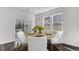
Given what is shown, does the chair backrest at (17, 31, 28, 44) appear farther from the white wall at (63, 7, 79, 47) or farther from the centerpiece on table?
the white wall at (63, 7, 79, 47)

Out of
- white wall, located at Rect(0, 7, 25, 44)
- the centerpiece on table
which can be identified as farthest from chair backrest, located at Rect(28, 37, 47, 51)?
white wall, located at Rect(0, 7, 25, 44)

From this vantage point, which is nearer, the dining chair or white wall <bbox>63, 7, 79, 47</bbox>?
white wall <bbox>63, 7, 79, 47</bbox>

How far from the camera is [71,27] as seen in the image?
1.61 m

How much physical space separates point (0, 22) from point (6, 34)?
0.86ft

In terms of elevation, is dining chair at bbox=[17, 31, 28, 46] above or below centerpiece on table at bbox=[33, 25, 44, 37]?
below

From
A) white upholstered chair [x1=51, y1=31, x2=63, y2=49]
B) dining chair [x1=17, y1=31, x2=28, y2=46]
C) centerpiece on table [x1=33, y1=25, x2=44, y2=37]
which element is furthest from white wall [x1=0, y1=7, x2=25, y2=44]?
white upholstered chair [x1=51, y1=31, x2=63, y2=49]

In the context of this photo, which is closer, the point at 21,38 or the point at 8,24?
the point at 8,24

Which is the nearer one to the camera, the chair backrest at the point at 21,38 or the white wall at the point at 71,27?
the white wall at the point at 71,27

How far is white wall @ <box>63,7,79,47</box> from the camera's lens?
5.01ft

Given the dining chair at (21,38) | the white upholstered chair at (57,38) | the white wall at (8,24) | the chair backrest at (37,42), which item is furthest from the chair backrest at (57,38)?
the white wall at (8,24)

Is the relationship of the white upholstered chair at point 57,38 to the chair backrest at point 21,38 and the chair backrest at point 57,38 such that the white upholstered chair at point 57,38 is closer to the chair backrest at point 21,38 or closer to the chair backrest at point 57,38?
the chair backrest at point 57,38

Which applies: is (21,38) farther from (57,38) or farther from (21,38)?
(57,38)

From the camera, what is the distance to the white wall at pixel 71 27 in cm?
153

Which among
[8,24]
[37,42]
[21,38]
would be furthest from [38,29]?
[8,24]
